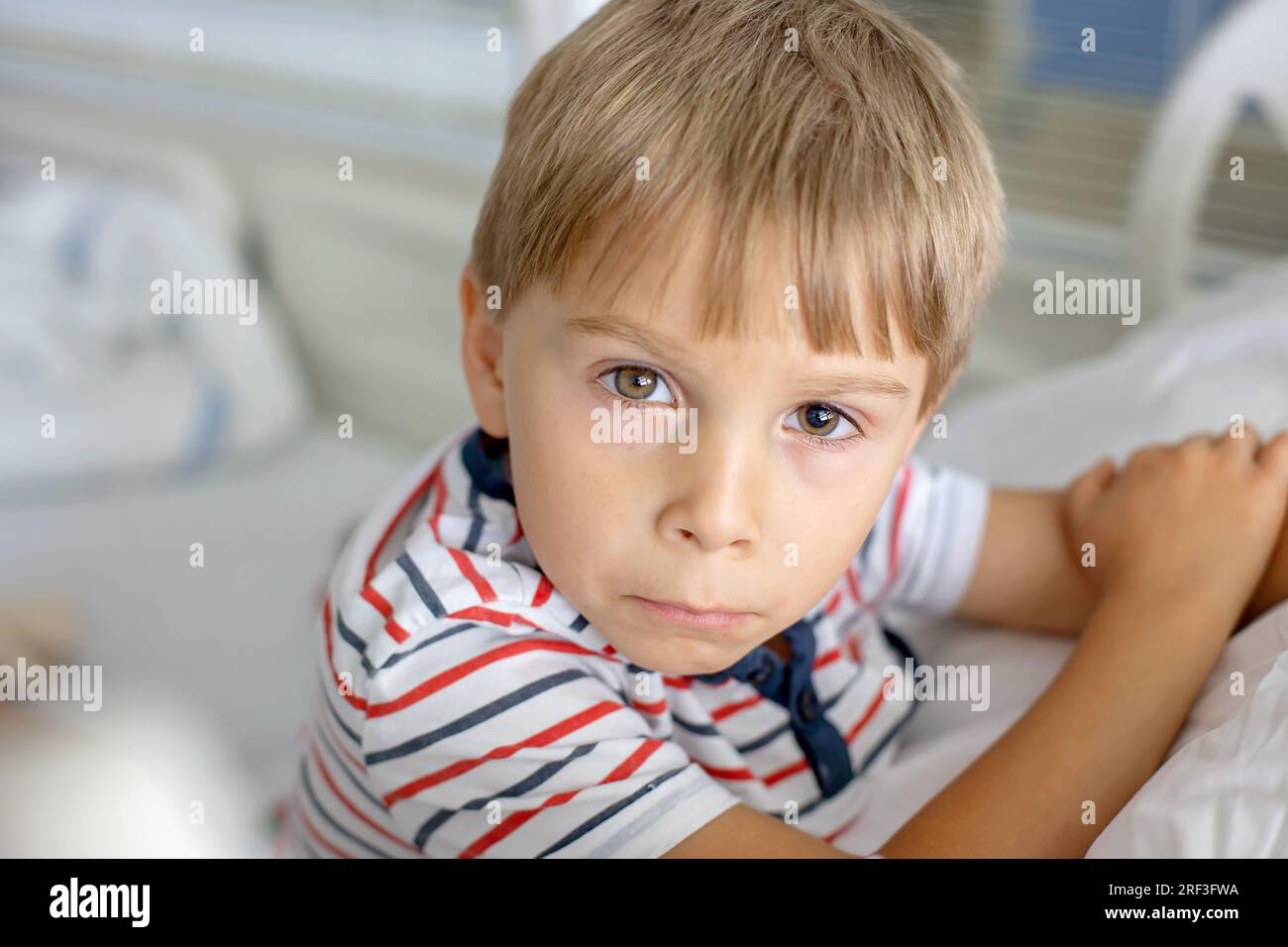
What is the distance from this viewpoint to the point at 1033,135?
171cm

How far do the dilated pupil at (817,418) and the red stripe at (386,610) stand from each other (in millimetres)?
232

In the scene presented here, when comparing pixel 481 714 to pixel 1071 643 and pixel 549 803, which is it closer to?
pixel 549 803

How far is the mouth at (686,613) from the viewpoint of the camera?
0.65 m

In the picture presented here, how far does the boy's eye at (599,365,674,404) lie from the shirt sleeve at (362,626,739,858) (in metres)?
0.14

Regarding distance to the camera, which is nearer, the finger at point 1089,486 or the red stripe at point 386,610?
the red stripe at point 386,610

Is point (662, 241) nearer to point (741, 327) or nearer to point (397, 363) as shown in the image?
point (741, 327)

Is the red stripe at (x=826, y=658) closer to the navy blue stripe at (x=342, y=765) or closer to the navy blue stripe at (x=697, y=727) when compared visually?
the navy blue stripe at (x=697, y=727)

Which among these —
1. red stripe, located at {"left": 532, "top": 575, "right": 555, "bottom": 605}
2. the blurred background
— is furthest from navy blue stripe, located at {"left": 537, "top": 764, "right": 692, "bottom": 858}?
the blurred background

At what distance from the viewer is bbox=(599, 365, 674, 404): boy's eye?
2.08ft

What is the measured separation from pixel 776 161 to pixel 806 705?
0.36 meters

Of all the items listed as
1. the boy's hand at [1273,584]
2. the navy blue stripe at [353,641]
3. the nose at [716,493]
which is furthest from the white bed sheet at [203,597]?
the boy's hand at [1273,584]
